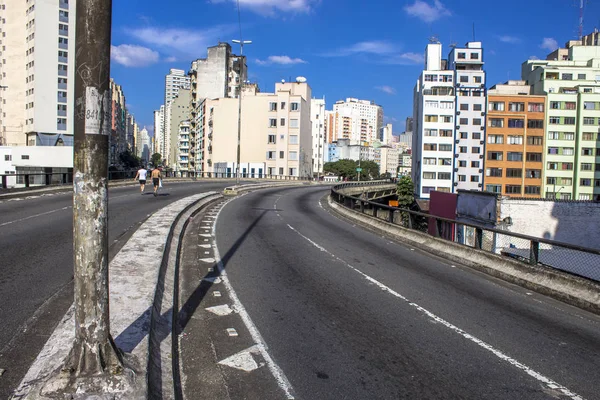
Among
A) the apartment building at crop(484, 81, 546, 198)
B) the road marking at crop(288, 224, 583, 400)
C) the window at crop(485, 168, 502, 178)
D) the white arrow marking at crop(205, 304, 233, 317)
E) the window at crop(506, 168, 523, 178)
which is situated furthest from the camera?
the window at crop(485, 168, 502, 178)

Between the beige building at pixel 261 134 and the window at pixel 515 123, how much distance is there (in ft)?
133

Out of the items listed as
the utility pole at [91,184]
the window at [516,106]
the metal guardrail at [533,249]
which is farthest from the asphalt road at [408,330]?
the window at [516,106]

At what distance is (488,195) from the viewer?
3466 cm

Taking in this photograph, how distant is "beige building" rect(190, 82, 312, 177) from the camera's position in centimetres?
9975

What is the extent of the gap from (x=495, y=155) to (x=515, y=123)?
652 cm

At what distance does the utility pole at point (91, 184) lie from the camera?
381cm

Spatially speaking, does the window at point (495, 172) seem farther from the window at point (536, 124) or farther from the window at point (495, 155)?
the window at point (536, 124)

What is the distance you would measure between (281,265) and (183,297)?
127 inches

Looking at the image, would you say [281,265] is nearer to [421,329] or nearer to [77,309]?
[421,329]

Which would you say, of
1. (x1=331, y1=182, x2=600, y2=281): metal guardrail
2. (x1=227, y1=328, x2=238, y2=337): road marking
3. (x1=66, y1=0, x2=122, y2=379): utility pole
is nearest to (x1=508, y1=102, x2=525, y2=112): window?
(x1=331, y1=182, x2=600, y2=281): metal guardrail

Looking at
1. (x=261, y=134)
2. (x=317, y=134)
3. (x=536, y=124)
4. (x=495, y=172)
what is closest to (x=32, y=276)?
(x=495, y=172)

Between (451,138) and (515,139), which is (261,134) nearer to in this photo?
(451,138)

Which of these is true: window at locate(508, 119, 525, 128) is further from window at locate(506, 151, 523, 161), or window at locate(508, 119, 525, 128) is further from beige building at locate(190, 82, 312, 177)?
beige building at locate(190, 82, 312, 177)

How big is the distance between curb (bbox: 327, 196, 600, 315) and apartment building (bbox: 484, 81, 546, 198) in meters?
74.5
